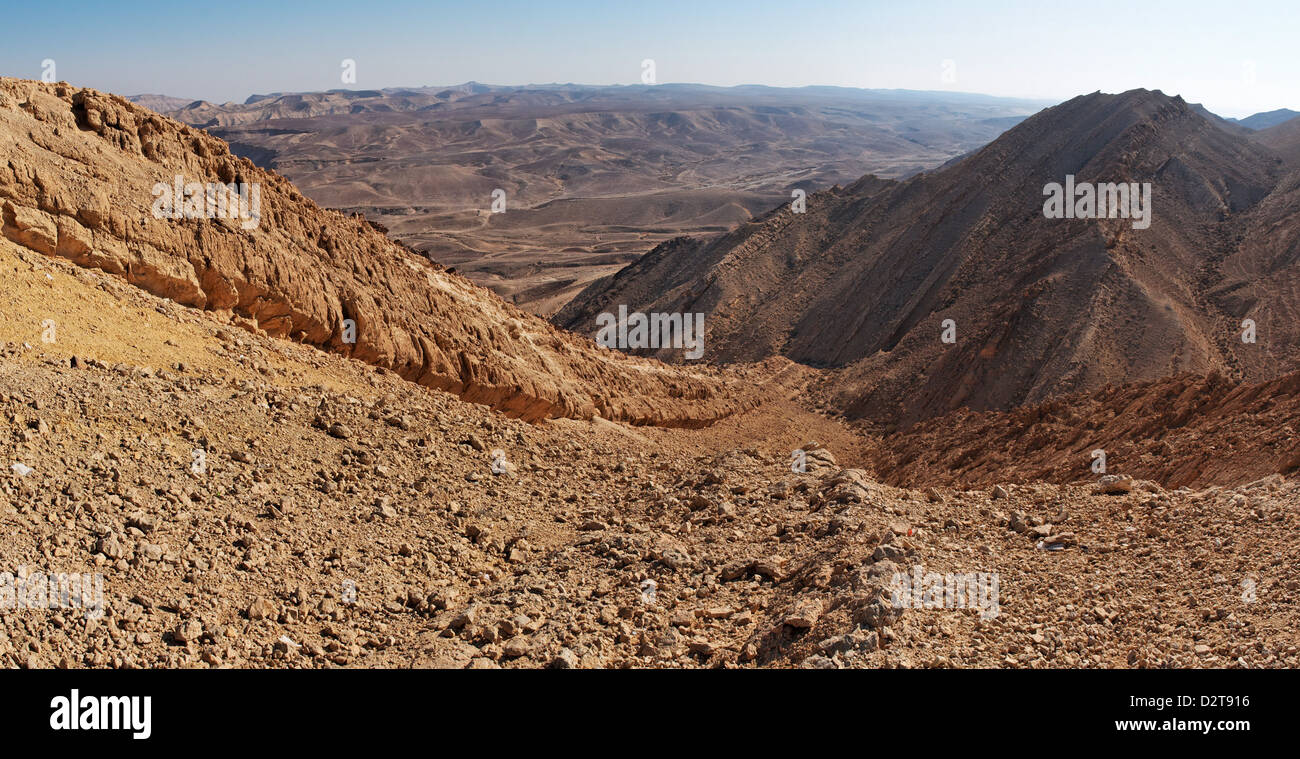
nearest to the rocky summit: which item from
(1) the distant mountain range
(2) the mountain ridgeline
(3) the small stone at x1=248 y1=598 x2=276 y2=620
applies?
(3) the small stone at x1=248 y1=598 x2=276 y2=620

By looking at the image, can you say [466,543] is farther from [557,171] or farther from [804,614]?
[557,171]

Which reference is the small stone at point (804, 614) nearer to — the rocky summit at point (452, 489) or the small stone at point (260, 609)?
the rocky summit at point (452, 489)

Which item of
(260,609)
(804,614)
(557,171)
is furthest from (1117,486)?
(557,171)

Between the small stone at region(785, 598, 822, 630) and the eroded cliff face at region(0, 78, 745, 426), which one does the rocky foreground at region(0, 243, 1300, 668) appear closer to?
the small stone at region(785, 598, 822, 630)

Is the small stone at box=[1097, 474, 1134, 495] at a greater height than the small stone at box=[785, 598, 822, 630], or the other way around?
the small stone at box=[1097, 474, 1134, 495]

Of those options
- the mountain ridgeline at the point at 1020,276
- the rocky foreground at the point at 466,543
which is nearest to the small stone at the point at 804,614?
the rocky foreground at the point at 466,543

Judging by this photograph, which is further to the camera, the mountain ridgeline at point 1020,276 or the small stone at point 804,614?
the mountain ridgeline at point 1020,276
